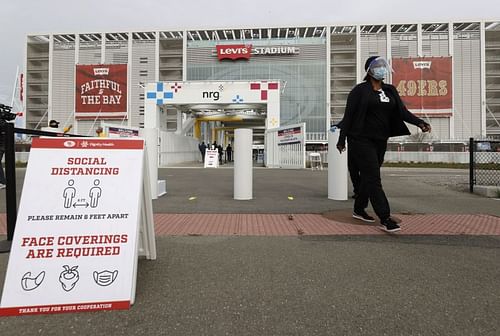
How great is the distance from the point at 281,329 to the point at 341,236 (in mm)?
2195

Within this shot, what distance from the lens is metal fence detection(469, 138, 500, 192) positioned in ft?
27.7

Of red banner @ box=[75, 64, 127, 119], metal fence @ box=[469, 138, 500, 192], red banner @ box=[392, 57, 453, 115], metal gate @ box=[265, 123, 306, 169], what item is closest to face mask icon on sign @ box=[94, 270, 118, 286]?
metal fence @ box=[469, 138, 500, 192]

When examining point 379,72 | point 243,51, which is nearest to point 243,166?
point 379,72

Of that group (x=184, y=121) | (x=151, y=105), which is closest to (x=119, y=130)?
(x=151, y=105)

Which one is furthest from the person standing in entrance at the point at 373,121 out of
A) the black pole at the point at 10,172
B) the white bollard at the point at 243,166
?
the black pole at the point at 10,172

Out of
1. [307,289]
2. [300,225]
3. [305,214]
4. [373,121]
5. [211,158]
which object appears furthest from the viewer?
[211,158]

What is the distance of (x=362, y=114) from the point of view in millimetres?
4199

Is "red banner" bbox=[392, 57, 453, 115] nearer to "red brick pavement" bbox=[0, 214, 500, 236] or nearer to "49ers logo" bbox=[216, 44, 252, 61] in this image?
"49ers logo" bbox=[216, 44, 252, 61]

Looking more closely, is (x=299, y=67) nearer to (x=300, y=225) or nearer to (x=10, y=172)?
(x=300, y=225)

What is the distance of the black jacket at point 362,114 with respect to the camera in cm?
420

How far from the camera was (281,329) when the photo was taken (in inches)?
76.0

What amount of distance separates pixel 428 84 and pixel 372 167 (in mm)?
60338

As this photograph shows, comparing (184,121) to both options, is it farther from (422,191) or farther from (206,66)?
(206,66)

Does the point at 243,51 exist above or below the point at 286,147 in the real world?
above
